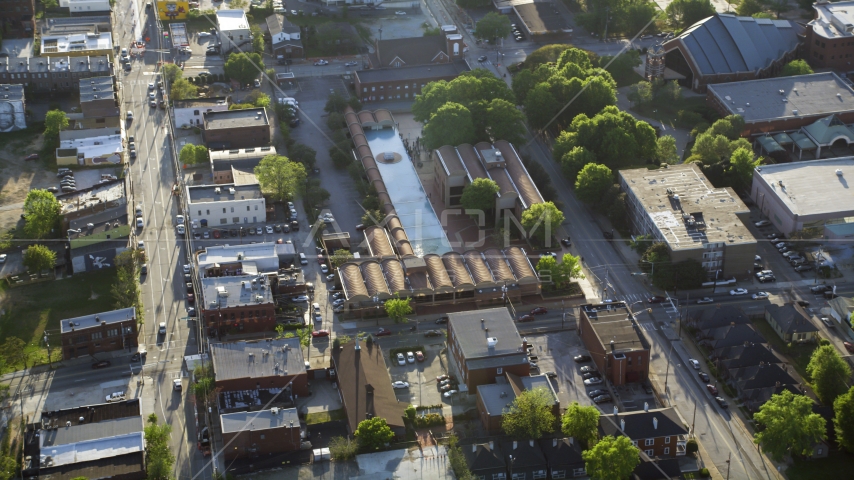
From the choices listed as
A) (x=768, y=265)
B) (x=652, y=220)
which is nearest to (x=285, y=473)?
(x=652, y=220)

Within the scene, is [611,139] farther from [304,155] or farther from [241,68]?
[241,68]

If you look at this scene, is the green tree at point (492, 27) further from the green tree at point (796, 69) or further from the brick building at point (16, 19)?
the brick building at point (16, 19)

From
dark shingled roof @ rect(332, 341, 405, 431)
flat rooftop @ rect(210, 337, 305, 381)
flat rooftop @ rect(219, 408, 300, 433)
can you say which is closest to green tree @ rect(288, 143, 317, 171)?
dark shingled roof @ rect(332, 341, 405, 431)

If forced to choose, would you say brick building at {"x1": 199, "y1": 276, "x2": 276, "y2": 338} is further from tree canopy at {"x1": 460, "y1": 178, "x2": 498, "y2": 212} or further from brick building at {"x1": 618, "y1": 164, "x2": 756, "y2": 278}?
brick building at {"x1": 618, "y1": 164, "x2": 756, "y2": 278}

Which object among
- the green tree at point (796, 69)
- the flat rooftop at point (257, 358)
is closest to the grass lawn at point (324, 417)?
the flat rooftop at point (257, 358)

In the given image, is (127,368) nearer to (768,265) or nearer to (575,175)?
(575,175)

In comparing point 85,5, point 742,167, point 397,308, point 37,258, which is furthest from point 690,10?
point 37,258
